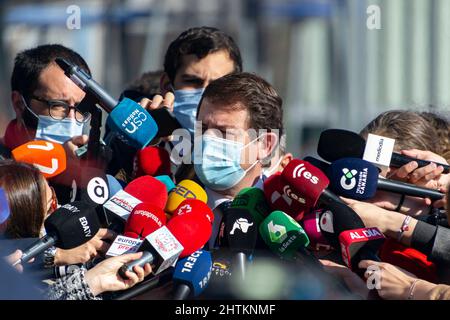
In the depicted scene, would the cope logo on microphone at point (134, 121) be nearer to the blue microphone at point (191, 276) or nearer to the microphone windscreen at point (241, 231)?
the microphone windscreen at point (241, 231)

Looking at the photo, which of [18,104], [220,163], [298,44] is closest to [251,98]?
[220,163]

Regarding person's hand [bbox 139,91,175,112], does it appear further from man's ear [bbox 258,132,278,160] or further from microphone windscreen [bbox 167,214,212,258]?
microphone windscreen [bbox 167,214,212,258]

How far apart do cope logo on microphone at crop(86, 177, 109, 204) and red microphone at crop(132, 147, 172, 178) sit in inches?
14.0

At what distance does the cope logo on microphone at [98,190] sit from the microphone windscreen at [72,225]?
291 millimetres

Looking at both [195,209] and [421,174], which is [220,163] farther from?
[421,174]

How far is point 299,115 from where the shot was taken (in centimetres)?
1054

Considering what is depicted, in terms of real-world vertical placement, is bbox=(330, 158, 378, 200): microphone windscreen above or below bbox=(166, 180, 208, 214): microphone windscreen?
above

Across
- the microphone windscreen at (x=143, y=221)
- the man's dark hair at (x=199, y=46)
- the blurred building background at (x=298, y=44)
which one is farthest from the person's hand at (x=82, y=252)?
the blurred building background at (x=298, y=44)

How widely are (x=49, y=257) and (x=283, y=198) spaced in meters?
0.91

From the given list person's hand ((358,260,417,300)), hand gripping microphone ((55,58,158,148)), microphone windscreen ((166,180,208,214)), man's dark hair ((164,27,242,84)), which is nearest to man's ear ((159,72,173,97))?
man's dark hair ((164,27,242,84))

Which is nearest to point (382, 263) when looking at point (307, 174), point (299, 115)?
point (307, 174)

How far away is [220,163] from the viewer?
409 cm

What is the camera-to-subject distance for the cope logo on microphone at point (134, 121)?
415cm

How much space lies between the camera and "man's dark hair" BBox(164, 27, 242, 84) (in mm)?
5125
